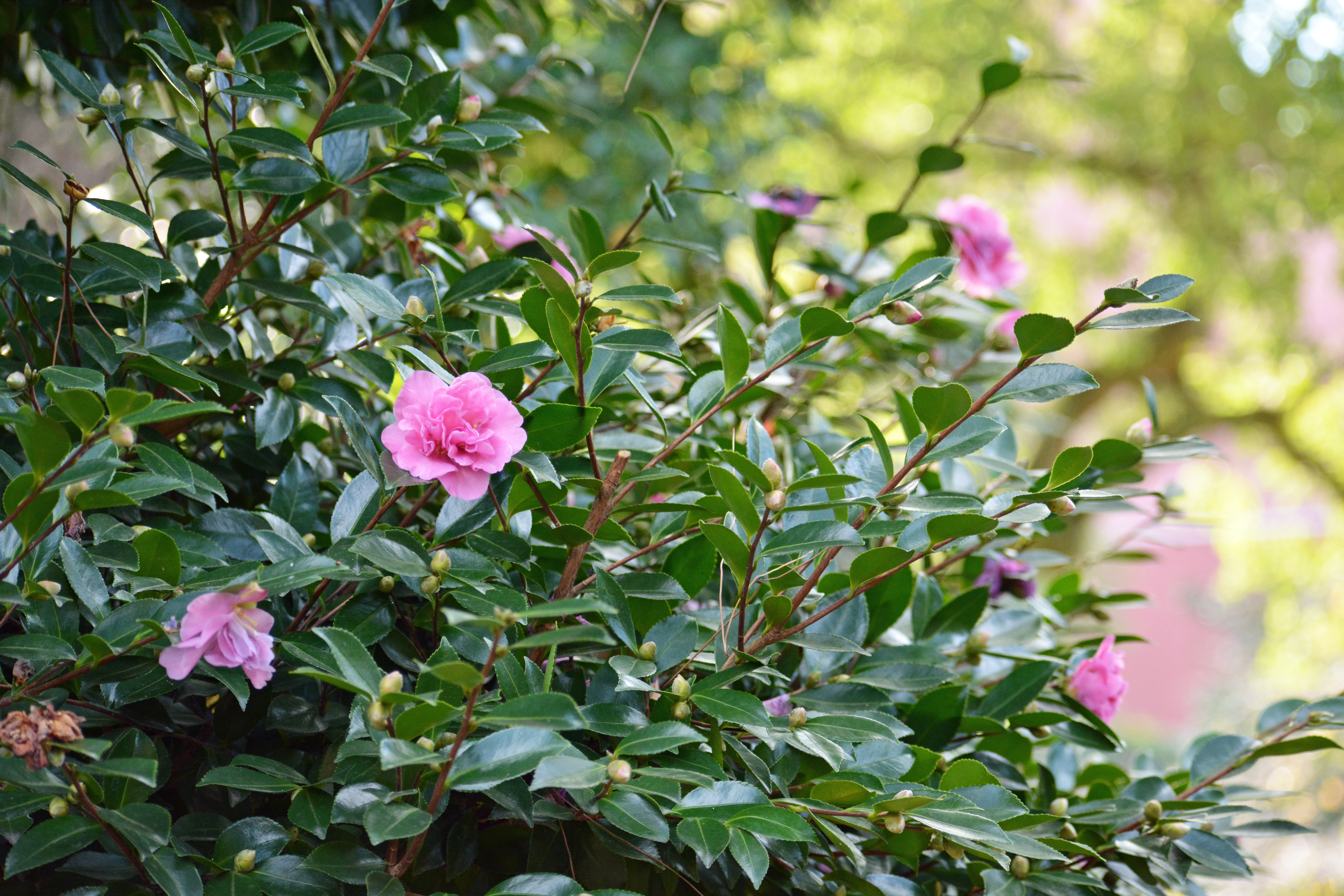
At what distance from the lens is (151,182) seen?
50 cm

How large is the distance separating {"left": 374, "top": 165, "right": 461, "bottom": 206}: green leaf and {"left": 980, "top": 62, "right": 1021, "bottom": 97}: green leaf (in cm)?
43

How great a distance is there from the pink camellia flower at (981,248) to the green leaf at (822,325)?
43 centimetres

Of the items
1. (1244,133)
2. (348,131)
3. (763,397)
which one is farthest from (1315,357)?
(348,131)

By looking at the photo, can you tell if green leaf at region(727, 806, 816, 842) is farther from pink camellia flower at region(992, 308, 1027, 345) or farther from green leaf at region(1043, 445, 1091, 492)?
pink camellia flower at region(992, 308, 1027, 345)

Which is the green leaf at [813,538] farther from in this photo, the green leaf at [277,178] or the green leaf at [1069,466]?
the green leaf at [277,178]

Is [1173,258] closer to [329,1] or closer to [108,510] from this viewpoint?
[329,1]

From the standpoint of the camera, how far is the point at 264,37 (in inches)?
18.7

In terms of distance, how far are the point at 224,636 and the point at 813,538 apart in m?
0.24

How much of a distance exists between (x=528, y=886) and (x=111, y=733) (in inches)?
A: 8.8

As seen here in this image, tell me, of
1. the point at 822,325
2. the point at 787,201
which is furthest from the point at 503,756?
the point at 787,201

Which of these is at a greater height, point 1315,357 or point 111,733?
point 111,733

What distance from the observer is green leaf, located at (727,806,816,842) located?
346mm

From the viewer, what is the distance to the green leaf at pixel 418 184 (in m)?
0.50

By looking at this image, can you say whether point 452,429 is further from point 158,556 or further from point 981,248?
point 981,248
